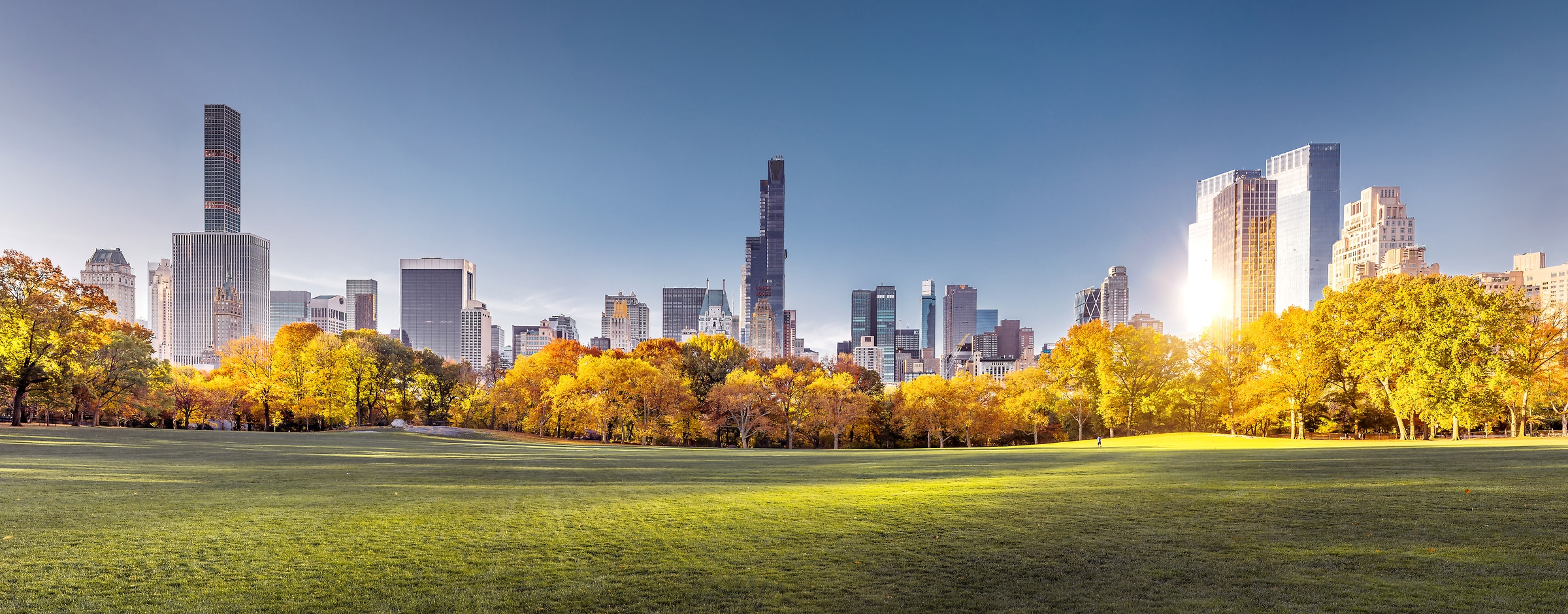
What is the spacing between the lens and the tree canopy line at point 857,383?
129ft

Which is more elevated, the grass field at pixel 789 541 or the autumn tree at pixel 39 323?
the autumn tree at pixel 39 323

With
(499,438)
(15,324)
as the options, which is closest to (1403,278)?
(499,438)

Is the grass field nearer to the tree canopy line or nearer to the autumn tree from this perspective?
the autumn tree

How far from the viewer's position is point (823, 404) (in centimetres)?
6122

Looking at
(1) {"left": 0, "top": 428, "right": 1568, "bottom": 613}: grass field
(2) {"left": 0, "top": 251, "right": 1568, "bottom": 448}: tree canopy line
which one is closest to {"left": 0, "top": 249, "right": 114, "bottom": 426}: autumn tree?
(2) {"left": 0, "top": 251, "right": 1568, "bottom": 448}: tree canopy line

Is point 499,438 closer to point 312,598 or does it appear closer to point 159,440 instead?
point 159,440

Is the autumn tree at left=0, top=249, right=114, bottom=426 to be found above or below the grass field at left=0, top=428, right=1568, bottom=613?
above

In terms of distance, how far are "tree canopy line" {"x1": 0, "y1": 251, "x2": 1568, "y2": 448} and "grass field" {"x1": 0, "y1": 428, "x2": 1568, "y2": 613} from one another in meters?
30.9

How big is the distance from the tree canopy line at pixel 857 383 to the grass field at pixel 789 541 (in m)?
30.9

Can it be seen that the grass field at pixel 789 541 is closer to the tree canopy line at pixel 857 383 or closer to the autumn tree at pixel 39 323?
the autumn tree at pixel 39 323

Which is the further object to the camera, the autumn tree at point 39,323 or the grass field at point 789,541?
the autumn tree at point 39,323

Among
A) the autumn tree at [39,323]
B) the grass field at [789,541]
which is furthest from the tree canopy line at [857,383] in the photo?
the grass field at [789,541]

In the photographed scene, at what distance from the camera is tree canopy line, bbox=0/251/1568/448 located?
39375 millimetres

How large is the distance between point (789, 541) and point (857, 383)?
68.0 meters
